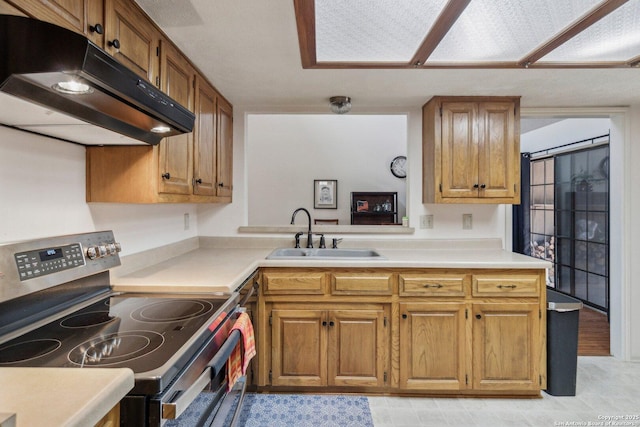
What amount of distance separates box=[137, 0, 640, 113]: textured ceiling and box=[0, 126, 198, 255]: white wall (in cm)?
70

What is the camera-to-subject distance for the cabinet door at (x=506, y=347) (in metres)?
2.08

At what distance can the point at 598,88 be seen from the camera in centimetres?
221

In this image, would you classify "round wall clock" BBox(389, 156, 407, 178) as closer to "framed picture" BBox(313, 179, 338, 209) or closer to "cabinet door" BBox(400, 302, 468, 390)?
A: "framed picture" BBox(313, 179, 338, 209)

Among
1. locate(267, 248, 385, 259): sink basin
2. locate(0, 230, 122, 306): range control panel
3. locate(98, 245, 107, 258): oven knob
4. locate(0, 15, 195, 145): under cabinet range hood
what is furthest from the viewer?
locate(267, 248, 385, 259): sink basin

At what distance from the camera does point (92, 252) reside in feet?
4.49

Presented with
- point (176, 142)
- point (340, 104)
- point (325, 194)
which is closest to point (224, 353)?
point (176, 142)

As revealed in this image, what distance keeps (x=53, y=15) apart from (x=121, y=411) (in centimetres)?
106

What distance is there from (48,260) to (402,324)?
180 centimetres

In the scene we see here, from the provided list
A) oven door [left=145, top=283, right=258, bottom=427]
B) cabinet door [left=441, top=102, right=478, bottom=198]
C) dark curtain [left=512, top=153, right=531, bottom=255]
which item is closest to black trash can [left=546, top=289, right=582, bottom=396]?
cabinet door [left=441, top=102, right=478, bottom=198]

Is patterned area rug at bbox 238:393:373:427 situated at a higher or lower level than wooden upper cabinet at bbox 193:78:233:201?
lower

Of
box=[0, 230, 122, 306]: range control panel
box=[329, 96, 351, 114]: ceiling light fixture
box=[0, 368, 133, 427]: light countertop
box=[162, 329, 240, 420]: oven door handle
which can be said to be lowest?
box=[162, 329, 240, 420]: oven door handle

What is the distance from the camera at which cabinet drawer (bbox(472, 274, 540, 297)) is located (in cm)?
208

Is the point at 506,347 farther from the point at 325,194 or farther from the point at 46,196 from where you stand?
the point at 325,194

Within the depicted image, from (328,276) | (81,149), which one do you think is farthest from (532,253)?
(81,149)
